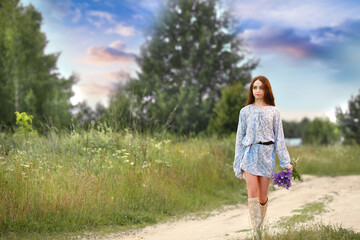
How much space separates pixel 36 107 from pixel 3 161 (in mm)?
15523

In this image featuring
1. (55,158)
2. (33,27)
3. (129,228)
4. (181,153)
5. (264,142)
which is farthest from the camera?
(33,27)

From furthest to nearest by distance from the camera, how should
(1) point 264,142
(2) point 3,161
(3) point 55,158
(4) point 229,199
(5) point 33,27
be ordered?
1. (5) point 33,27
2. (4) point 229,199
3. (3) point 55,158
4. (2) point 3,161
5. (1) point 264,142

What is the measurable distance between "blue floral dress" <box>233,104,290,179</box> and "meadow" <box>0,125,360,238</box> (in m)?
0.60

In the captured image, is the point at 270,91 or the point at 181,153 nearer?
the point at 270,91

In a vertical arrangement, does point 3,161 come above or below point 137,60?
below

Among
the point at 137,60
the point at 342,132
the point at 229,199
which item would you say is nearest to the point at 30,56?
the point at 137,60

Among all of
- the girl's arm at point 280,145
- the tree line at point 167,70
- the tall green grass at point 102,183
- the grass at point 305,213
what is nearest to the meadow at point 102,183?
the tall green grass at point 102,183

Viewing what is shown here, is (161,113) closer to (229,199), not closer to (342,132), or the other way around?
(342,132)

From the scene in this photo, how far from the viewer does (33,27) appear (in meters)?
24.5

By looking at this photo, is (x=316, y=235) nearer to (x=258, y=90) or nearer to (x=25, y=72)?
(x=258, y=90)

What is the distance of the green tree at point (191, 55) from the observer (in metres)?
23.7

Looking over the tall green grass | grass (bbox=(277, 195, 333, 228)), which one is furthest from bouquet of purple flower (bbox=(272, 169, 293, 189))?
the tall green grass

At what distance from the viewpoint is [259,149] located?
14.9 feet

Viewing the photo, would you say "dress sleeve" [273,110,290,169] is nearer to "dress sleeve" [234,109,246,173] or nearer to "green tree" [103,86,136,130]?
"dress sleeve" [234,109,246,173]
